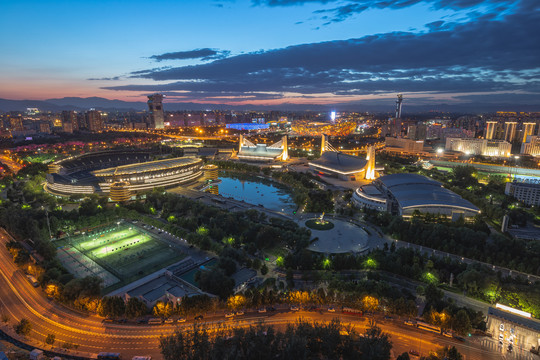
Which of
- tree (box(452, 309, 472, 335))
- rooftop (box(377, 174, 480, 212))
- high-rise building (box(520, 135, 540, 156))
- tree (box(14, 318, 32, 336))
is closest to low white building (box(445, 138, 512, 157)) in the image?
high-rise building (box(520, 135, 540, 156))

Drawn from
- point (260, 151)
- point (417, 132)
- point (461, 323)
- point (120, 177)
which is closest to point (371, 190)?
point (461, 323)

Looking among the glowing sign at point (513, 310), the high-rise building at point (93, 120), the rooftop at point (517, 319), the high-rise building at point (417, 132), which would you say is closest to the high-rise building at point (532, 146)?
the high-rise building at point (417, 132)

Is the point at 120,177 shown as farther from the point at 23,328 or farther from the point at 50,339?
the point at 50,339

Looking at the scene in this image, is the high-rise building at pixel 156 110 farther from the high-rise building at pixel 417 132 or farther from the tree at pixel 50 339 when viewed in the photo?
the tree at pixel 50 339

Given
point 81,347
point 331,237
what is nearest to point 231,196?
point 331,237

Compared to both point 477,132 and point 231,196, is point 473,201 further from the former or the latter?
point 477,132
